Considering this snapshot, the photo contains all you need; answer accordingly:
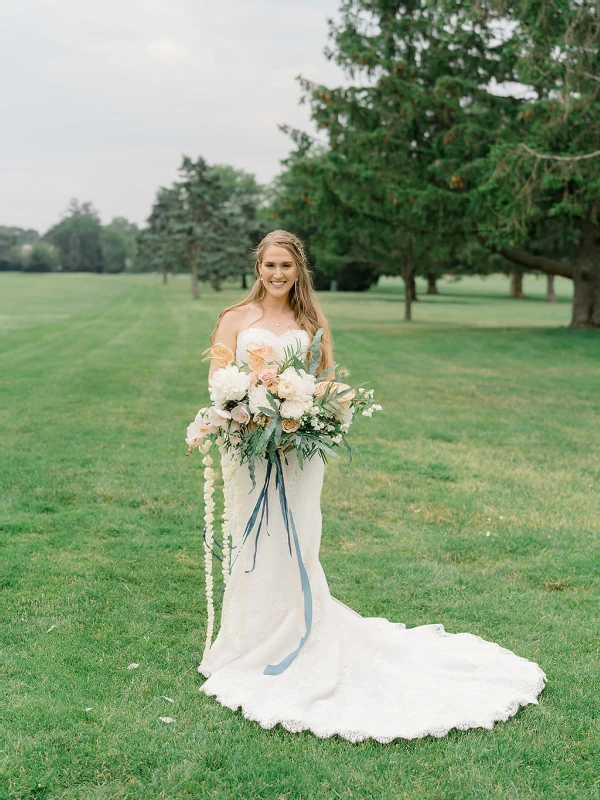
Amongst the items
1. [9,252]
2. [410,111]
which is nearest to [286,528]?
[410,111]

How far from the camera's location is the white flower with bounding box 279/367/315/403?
3.86m

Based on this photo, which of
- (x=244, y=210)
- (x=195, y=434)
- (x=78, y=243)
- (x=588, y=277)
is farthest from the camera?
(x=78, y=243)

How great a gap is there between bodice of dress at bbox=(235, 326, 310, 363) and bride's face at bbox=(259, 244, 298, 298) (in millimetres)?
225

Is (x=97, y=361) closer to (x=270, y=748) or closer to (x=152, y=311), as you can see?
(x=270, y=748)

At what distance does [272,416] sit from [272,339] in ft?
2.12

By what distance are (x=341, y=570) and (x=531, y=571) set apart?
1.41 meters

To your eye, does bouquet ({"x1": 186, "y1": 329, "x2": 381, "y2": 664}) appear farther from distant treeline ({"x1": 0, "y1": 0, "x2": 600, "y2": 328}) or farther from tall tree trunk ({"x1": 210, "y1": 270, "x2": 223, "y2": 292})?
tall tree trunk ({"x1": 210, "y1": 270, "x2": 223, "y2": 292})

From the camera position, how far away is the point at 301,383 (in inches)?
152

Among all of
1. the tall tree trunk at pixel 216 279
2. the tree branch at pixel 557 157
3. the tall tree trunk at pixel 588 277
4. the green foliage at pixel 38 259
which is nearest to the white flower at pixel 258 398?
the tree branch at pixel 557 157

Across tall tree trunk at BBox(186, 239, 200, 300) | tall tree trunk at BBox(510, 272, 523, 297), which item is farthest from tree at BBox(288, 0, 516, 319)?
tall tree trunk at BBox(510, 272, 523, 297)

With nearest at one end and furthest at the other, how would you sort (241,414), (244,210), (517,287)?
(241,414)
(517,287)
(244,210)

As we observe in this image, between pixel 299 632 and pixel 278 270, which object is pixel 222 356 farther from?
pixel 299 632

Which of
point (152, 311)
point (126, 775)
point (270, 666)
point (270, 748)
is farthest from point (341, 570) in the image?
point (152, 311)

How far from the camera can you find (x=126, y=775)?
345 centimetres
